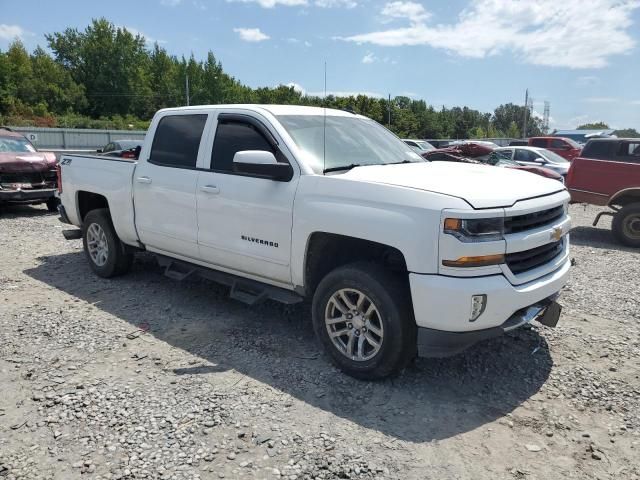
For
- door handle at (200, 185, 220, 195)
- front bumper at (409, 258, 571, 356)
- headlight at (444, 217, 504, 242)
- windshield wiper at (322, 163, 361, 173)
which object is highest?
windshield wiper at (322, 163, 361, 173)

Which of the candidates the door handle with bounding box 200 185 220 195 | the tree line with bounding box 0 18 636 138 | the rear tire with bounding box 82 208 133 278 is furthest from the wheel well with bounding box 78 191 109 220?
the tree line with bounding box 0 18 636 138

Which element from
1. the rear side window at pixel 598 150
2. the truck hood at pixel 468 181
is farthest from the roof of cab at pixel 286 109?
the rear side window at pixel 598 150

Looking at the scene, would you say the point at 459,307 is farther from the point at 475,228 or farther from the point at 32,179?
the point at 32,179

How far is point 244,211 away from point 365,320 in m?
1.41

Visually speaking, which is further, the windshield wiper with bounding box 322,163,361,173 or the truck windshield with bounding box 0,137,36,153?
the truck windshield with bounding box 0,137,36,153

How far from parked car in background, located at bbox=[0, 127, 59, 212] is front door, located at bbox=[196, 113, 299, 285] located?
7.89m

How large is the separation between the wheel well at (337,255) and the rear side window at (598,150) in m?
7.92

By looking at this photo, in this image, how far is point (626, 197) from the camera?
30.9 feet

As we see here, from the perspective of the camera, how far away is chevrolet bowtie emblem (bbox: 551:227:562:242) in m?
3.80

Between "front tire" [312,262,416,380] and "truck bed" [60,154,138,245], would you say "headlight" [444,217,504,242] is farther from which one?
"truck bed" [60,154,138,245]

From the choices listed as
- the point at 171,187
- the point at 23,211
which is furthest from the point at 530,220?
the point at 23,211

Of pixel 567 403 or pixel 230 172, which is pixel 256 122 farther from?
pixel 567 403

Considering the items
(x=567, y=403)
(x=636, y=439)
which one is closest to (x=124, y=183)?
(x=567, y=403)

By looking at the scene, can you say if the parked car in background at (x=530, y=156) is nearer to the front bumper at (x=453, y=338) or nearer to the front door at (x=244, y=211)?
the front door at (x=244, y=211)
